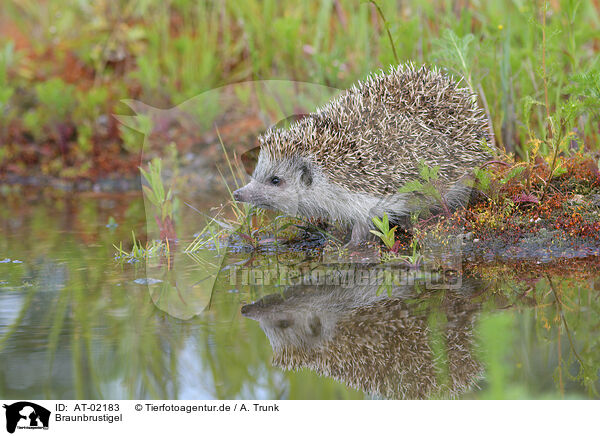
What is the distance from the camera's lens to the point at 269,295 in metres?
5.13

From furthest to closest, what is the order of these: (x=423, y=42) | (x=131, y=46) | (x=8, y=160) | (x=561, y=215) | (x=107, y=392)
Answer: (x=131, y=46)
(x=8, y=160)
(x=423, y=42)
(x=561, y=215)
(x=107, y=392)

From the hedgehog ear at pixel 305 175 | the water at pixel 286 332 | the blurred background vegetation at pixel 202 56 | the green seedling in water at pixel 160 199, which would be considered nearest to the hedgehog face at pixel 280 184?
the hedgehog ear at pixel 305 175

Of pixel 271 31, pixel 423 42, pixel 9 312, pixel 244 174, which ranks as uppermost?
pixel 271 31

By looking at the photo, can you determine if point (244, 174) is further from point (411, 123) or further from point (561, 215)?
point (561, 215)

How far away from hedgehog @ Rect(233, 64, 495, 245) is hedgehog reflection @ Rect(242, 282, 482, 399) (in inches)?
54.5

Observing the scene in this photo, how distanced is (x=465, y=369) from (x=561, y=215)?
2858 millimetres

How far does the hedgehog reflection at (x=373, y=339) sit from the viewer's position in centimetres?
373

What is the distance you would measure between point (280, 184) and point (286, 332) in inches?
95.9

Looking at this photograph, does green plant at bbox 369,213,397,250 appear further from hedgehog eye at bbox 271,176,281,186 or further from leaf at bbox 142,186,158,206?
leaf at bbox 142,186,158,206

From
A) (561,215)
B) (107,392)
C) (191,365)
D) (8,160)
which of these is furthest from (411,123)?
(8,160)

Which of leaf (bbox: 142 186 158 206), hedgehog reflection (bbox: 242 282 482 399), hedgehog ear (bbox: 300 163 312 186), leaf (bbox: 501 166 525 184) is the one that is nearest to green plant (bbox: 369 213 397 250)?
hedgehog reflection (bbox: 242 282 482 399)

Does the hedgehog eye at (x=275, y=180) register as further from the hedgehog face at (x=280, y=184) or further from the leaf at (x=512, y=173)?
the leaf at (x=512, y=173)
